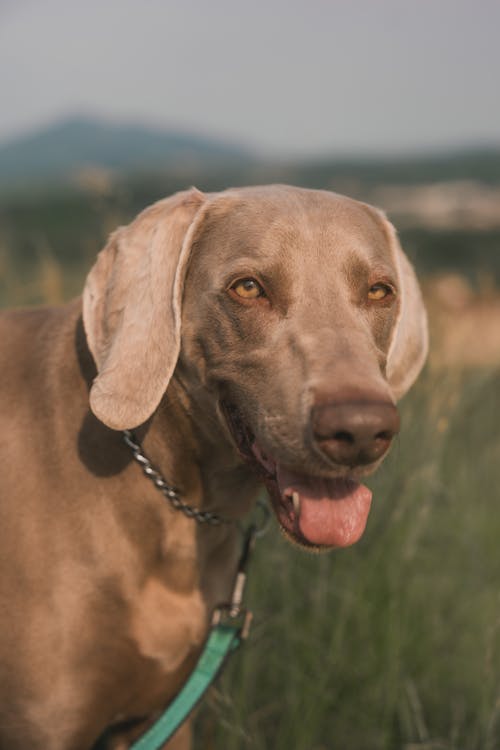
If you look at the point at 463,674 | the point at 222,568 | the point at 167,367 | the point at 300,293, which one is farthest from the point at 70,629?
the point at 463,674

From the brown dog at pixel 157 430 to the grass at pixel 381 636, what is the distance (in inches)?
17.9

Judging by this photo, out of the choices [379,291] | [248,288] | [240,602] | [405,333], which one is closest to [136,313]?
[248,288]

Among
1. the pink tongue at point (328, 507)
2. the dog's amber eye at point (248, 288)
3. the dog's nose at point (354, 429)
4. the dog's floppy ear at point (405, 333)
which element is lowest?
the pink tongue at point (328, 507)

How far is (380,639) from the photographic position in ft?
9.66

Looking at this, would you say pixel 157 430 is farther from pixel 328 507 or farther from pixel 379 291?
pixel 379 291

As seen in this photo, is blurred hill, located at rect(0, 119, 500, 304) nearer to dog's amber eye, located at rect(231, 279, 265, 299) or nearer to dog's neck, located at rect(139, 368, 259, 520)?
dog's amber eye, located at rect(231, 279, 265, 299)

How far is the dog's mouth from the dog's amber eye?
376 mm

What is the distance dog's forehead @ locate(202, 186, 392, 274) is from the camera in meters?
2.04

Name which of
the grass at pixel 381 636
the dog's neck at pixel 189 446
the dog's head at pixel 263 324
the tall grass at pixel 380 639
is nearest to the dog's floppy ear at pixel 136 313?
the dog's head at pixel 263 324

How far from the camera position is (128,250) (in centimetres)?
210

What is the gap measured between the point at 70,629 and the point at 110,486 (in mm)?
344

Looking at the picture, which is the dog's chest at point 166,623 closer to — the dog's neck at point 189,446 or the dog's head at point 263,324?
the dog's neck at point 189,446

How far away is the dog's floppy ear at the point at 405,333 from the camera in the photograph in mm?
2330

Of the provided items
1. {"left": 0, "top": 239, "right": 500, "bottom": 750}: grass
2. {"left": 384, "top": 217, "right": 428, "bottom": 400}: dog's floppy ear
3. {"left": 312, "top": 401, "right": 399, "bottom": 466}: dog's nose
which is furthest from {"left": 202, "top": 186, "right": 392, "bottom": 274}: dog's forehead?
{"left": 0, "top": 239, "right": 500, "bottom": 750}: grass
